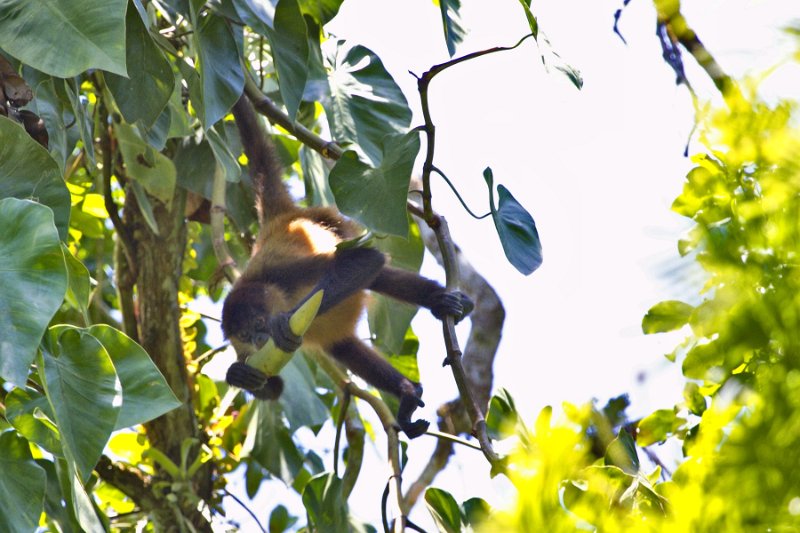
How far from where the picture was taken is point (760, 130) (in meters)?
0.63

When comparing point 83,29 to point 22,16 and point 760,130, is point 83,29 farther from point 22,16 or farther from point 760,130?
point 760,130

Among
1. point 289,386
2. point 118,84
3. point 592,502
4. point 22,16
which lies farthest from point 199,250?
point 592,502

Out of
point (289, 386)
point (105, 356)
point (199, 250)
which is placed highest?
point (199, 250)

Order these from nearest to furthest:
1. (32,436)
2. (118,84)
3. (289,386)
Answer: (32,436), (118,84), (289,386)

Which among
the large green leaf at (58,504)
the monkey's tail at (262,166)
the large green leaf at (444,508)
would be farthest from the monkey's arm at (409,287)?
the large green leaf at (58,504)

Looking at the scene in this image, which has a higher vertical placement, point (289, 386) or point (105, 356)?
point (105, 356)

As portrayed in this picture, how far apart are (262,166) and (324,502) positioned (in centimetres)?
135

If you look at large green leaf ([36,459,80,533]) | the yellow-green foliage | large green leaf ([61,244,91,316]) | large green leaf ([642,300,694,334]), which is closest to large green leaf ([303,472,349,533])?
large green leaf ([36,459,80,533])

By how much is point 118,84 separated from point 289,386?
5.20 ft

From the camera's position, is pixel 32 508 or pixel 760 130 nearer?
pixel 760 130

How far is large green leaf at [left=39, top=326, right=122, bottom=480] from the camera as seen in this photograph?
1.44 m

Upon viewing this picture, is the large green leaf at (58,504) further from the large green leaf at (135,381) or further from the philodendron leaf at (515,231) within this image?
the philodendron leaf at (515,231)

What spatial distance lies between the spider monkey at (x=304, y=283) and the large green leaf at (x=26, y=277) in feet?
5.59

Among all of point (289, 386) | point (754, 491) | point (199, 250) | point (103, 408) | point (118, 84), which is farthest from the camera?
point (199, 250)
